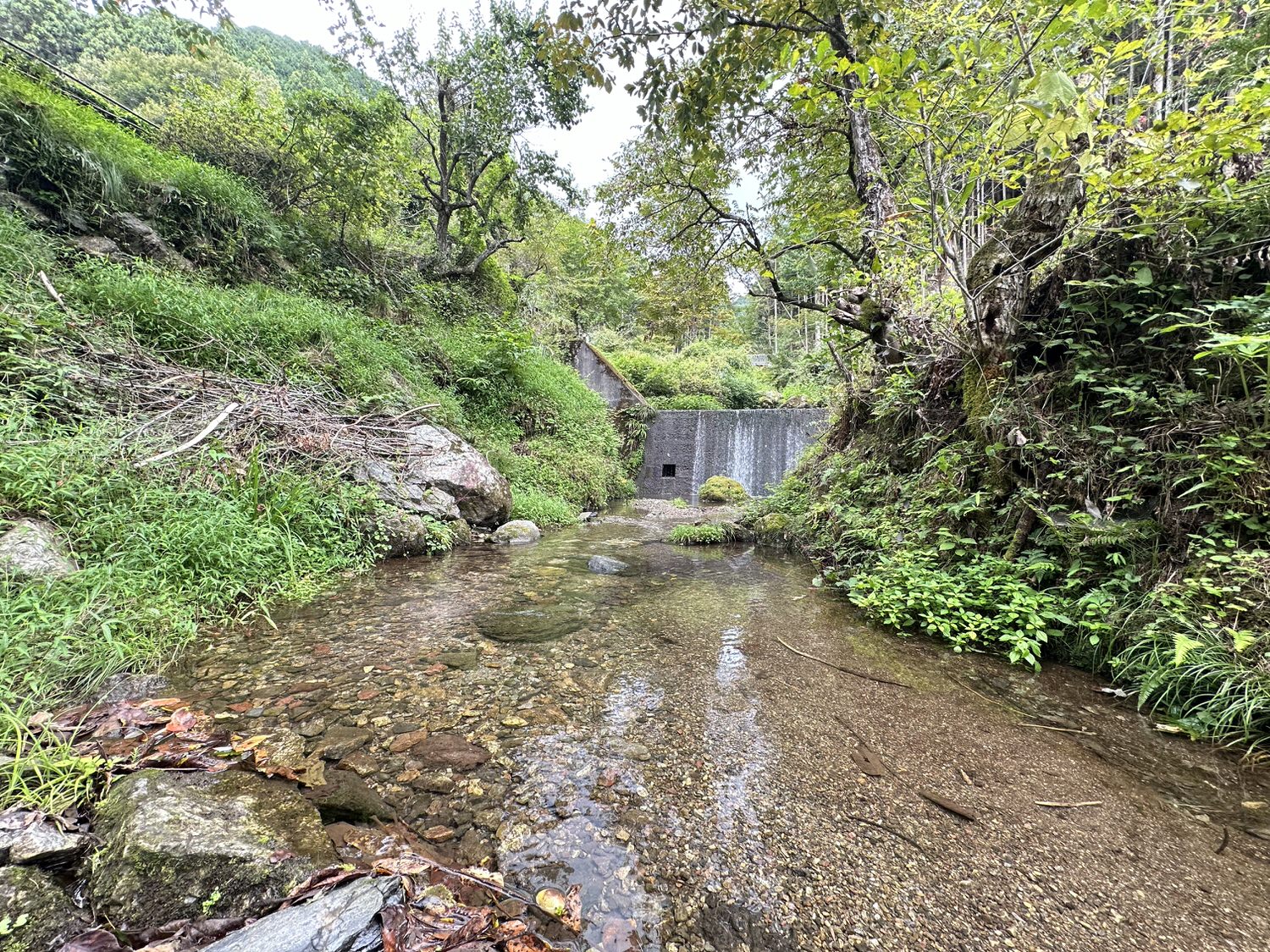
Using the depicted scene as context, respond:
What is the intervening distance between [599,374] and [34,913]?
1413 centimetres

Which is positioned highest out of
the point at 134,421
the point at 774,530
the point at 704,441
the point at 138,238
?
the point at 138,238

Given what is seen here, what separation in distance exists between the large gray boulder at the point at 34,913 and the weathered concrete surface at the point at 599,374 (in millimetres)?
13432

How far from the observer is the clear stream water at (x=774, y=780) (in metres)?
1.18

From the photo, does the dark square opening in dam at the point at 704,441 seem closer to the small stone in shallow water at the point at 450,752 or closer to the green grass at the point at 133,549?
the green grass at the point at 133,549

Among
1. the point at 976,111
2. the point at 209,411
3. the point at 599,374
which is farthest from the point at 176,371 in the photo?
the point at 599,374

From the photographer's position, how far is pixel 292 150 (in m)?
7.91

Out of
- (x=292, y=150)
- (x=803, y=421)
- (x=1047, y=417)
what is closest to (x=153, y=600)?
(x=1047, y=417)

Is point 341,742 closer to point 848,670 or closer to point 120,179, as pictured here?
point 848,670

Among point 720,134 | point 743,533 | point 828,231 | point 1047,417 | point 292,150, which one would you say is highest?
point 292,150

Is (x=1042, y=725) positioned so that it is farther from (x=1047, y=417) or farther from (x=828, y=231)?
(x=828, y=231)

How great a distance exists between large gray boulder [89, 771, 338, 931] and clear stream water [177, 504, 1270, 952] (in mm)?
322

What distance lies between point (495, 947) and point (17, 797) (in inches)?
53.7

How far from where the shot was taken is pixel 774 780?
1.68 metres

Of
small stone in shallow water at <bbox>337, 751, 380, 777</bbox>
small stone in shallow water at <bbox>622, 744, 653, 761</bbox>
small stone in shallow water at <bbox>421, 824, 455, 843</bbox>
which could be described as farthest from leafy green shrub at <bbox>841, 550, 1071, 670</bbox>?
small stone in shallow water at <bbox>337, 751, 380, 777</bbox>
